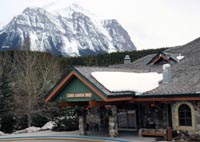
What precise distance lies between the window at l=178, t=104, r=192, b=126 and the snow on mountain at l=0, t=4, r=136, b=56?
8730 centimetres

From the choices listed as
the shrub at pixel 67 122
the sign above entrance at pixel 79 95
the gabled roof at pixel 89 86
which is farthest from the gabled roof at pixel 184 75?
the shrub at pixel 67 122

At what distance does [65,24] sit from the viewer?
14612 cm

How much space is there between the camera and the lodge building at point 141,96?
21328 mm

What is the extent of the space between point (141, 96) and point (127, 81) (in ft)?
5.84

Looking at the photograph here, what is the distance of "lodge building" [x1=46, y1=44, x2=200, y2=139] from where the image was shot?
21.3 m

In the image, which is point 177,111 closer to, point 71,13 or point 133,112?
point 133,112

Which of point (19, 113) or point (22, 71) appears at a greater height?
point (22, 71)

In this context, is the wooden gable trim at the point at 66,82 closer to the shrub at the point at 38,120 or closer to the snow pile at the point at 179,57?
the snow pile at the point at 179,57

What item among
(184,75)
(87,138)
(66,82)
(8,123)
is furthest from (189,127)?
(8,123)

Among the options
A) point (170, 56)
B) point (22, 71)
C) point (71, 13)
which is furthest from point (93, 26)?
point (170, 56)

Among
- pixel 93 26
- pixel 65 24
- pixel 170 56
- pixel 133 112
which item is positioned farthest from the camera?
pixel 93 26

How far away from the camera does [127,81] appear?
24000 millimetres

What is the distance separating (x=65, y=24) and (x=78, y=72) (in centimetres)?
12421

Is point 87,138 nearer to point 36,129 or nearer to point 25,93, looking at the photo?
point 36,129
